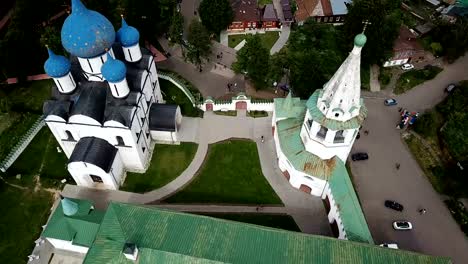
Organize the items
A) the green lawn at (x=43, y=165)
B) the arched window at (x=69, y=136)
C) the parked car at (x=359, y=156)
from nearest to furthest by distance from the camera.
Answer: the arched window at (x=69, y=136)
the green lawn at (x=43, y=165)
the parked car at (x=359, y=156)

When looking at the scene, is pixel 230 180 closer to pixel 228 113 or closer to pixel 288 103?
pixel 228 113

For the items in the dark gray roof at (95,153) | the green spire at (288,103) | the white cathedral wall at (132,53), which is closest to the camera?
the dark gray roof at (95,153)

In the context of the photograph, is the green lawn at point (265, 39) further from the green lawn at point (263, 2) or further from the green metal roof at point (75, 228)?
the green metal roof at point (75, 228)

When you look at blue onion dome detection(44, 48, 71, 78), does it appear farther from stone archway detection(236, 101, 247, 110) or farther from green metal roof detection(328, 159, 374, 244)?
green metal roof detection(328, 159, 374, 244)

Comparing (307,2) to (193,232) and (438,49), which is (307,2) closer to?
(438,49)

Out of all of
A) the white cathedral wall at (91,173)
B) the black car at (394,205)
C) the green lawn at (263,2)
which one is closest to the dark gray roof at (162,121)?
the white cathedral wall at (91,173)

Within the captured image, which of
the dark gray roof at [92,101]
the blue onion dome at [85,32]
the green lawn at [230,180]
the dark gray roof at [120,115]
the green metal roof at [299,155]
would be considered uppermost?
the blue onion dome at [85,32]

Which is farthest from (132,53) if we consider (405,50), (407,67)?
(407,67)
